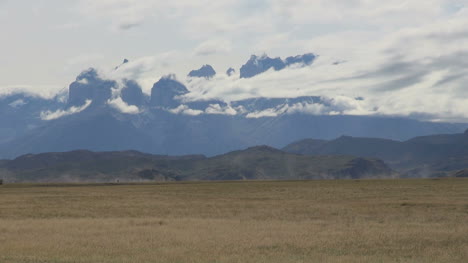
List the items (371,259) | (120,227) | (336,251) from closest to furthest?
(371,259), (336,251), (120,227)

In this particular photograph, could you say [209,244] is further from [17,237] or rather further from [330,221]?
[330,221]

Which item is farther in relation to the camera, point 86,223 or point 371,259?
point 86,223

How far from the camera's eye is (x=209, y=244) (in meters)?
35.0

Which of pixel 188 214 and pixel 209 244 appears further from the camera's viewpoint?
pixel 188 214

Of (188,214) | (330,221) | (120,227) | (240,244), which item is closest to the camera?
(240,244)

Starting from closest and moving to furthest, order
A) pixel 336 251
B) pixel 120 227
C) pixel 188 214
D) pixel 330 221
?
pixel 336 251 < pixel 120 227 < pixel 330 221 < pixel 188 214

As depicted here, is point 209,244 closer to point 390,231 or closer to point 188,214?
point 390,231

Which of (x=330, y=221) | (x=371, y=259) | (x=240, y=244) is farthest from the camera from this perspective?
(x=330, y=221)

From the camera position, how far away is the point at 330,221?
48.3 m

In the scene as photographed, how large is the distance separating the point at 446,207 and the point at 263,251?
3378 centimetres

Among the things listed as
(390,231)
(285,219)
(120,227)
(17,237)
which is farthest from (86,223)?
(390,231)

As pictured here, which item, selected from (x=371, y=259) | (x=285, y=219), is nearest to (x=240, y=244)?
(x=371, y=259)

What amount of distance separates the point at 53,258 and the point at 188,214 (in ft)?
93.7

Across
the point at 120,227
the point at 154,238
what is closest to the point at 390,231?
the point at 154,238
